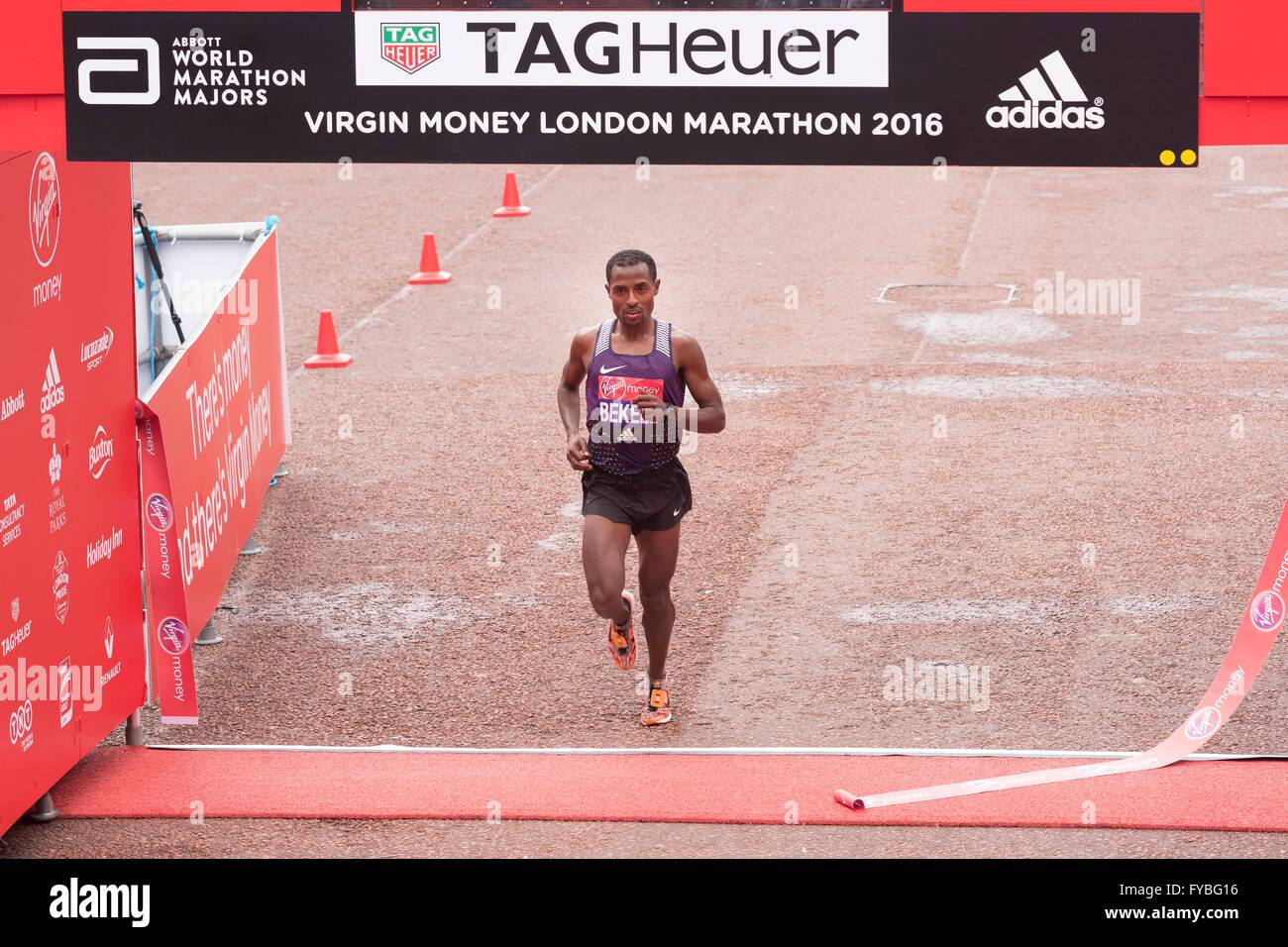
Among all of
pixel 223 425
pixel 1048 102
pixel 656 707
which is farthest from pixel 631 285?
pixel 223 425

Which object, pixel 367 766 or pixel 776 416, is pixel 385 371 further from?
pixel 367 766

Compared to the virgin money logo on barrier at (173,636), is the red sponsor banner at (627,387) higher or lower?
higher

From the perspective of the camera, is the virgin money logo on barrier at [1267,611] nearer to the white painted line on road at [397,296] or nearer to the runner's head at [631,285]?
the runner's head at [631,285]

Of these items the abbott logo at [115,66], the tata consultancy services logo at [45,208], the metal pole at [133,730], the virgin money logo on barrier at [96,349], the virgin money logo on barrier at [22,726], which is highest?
the abbott logo at [115,66]

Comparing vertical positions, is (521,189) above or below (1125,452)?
above

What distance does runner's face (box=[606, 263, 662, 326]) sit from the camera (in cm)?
823

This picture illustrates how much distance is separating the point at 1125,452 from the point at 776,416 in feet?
8.80

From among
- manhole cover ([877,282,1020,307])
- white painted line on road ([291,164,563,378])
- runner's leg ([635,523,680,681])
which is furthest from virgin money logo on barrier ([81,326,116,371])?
manhole cover ([877,282,1020,307])

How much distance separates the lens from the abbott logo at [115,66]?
21.7ft

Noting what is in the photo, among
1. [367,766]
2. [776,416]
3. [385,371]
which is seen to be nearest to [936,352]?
[776,416]

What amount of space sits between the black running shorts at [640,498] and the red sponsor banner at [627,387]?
1.15 ft

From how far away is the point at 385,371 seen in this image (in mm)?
16031

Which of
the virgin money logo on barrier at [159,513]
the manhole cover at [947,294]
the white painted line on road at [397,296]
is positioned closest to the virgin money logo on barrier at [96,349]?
the virgin money logo on barrier at [159,513]

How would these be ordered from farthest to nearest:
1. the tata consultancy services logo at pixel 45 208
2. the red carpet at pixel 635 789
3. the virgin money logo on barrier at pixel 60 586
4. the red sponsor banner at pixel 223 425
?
the red sponsor banner at pixel 223 425 < the virgin money logo on barrier at pixel 60 586 < the red carpet at pixel 635 789 < the tata consultancy services logo at pixel 45 208
